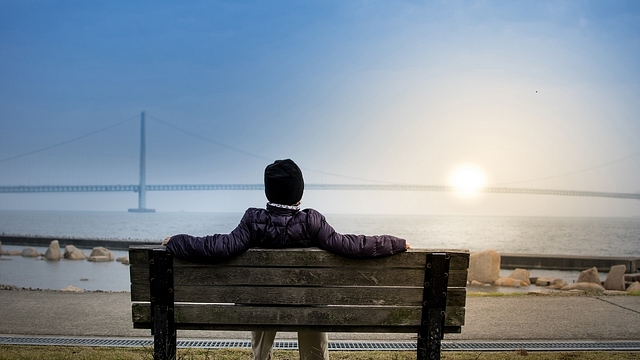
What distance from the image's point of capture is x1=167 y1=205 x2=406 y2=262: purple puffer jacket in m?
2.29

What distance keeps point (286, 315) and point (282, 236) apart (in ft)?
1.16

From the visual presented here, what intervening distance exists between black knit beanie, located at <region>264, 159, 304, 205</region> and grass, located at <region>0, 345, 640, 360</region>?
1.44 metres

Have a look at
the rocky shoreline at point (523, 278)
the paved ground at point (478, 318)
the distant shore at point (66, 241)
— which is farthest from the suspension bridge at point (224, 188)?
the paved ground at point (478, 318)

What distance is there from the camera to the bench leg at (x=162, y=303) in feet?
7.71

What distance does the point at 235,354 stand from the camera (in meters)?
3.56

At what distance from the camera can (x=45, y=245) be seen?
27.5 m

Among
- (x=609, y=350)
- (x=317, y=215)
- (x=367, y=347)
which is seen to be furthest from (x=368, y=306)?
(x=609, y=350)

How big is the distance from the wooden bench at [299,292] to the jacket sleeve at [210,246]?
0.04 m

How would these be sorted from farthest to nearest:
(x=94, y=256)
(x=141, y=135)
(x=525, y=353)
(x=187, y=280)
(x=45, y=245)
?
(x=141, y=135) < (x=45, y=245) < (x=94, y=256) < (x=525, y=353) < (x=187, y=280)

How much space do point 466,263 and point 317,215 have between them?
699 millimetres

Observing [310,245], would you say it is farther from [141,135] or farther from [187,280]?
[141,135]

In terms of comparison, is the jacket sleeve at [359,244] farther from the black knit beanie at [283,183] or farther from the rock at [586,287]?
the rock at [586,287]

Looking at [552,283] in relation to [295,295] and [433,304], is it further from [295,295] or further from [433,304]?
[295,295]

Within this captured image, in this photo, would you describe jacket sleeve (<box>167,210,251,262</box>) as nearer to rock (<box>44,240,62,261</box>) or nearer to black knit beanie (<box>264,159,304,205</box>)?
black knit beanie (<box>264,159,304,205</box>)
